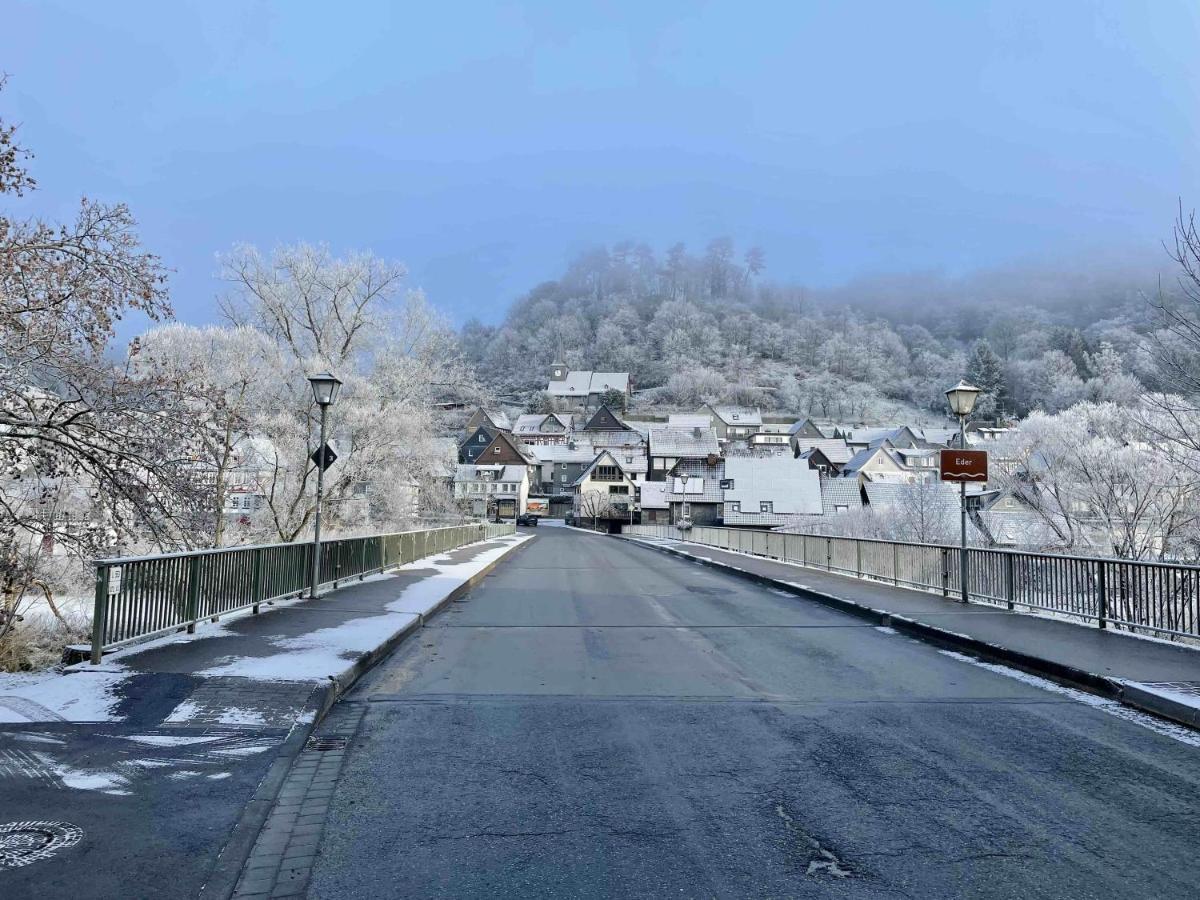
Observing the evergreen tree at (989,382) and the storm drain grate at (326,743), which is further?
the evergreen tree at (989,382)

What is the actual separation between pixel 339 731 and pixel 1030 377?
179m

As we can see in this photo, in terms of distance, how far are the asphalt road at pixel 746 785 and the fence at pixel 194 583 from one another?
8.82 ft

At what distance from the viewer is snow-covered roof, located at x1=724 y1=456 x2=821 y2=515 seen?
3194 inches

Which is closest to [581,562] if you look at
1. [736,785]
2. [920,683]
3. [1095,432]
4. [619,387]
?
[920,683]

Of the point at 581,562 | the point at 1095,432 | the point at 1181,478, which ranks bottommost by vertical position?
the point at 581,562

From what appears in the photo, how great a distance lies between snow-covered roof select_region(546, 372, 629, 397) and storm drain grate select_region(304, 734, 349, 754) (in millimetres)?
170288

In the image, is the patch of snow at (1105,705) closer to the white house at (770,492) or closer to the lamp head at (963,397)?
the lamp head at (963,397)

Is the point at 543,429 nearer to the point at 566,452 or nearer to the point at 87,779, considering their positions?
the point at 566,452

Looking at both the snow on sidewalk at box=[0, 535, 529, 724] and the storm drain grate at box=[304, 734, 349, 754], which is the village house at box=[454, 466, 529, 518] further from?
the storm drain grate at box=[304, 734, 349, 754]

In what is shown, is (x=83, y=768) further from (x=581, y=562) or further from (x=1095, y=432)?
(x=1095, y=432)

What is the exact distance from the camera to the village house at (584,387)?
177 m

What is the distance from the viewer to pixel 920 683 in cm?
838

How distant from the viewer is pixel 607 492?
10412 cm

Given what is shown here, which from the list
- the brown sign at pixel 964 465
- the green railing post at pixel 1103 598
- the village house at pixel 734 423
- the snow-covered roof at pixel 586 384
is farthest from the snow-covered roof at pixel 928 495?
the snow-covered roof at pixel 586 384
